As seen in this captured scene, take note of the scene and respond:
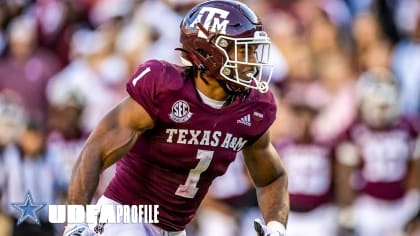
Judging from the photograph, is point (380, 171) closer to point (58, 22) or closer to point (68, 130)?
point (68, 130)

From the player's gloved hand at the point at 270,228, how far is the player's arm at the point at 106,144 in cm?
67

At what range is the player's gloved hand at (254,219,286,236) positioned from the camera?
6.11 meters

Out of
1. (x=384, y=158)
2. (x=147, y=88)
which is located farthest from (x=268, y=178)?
(x=384, y=158)

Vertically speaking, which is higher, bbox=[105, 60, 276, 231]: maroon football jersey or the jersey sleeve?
the jersey sleeve

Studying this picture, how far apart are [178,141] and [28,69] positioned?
18.6 ft

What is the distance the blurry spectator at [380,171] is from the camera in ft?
34.6

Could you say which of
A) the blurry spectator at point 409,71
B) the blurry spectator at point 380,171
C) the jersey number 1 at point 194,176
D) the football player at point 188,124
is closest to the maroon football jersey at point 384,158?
the blurry spectator at point 380,171

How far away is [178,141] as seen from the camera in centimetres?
630

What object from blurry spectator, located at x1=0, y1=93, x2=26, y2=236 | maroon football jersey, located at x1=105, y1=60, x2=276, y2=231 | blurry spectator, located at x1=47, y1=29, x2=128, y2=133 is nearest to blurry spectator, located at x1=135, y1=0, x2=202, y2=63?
blurry spectator, located at x1=47, y1=29, x2=128, y2=133

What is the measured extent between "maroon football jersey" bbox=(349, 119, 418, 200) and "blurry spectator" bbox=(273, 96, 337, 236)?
0.82ft

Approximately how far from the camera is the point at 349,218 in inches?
413

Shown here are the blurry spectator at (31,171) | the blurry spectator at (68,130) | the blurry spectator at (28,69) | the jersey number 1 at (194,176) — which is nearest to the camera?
the jersey number 1 at (194,176)

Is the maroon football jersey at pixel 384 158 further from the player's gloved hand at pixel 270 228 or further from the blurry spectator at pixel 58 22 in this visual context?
the player's gloved hand at pixel 270 228

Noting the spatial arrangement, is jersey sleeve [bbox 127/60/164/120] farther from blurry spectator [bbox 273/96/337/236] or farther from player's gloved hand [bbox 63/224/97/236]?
blurry spectator [bbox 273/96/337/236]
